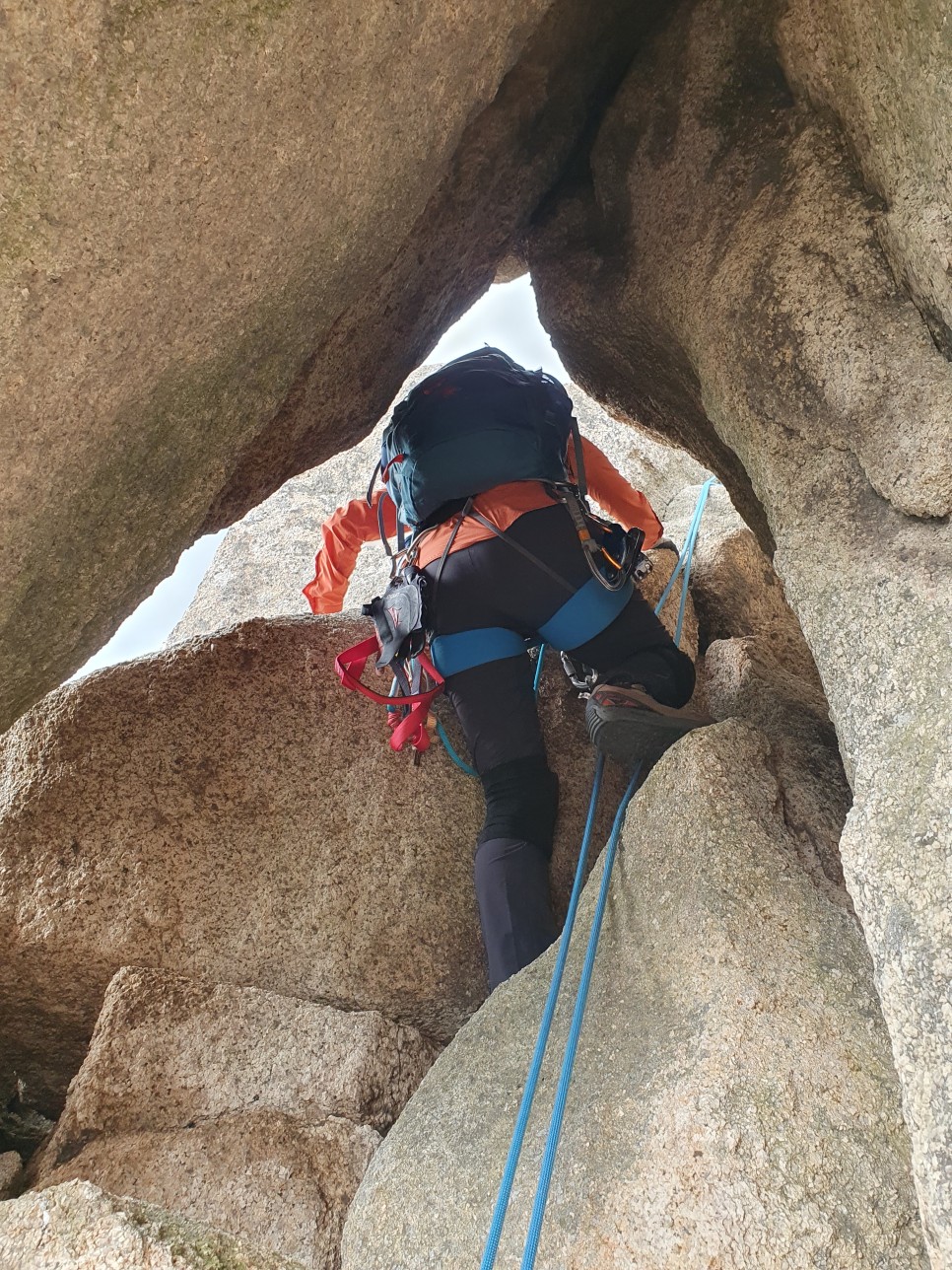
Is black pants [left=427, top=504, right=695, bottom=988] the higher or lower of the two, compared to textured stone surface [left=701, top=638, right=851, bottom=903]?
higher

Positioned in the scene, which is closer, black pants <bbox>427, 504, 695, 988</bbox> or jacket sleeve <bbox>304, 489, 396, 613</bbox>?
black pants <bbox>427, 504, 695, 988</bbox>

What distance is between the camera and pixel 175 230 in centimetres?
229

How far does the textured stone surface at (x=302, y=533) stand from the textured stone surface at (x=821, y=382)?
318 inches

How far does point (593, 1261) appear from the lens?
79.9 inches

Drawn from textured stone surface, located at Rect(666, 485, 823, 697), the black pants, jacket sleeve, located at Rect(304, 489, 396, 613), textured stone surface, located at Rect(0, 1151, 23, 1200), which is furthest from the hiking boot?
textured stone surface, located at Rect(0, 1151, 23, 1200)

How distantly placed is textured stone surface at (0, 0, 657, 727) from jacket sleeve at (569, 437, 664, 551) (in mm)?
1318

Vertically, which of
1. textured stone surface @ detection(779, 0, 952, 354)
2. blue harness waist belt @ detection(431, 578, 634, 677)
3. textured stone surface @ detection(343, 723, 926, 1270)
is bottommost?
textured stone surface @ detection(343, 723, 926, 1270)

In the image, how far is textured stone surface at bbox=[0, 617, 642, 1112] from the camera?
3.69m

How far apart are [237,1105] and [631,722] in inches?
77.3

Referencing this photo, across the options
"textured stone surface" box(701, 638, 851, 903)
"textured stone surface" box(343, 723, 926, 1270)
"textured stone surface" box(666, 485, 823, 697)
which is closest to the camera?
"textured stone surface" box(343, 723, 926, 1270)

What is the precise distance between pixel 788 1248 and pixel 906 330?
2.36 metres

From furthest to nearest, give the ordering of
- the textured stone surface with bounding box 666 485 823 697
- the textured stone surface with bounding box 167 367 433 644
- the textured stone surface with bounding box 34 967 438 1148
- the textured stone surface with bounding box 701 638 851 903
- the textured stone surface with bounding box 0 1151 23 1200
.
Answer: the textured stone surface with bounding box 167 367 433 644, the textured stone surface with bounding box 666 485 823 697, the textured stone surface with bounding box 34 967 438 1148, the textured stone surface with bounding box 0 1151 23 1200, the textured stone surface with bounding box 701 638 851 903

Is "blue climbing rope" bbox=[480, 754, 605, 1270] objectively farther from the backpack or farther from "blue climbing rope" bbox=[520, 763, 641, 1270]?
the backpack

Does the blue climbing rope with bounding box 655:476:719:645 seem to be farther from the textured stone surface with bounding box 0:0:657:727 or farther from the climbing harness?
the textured stone surface with bounding box 0:0:657:727
